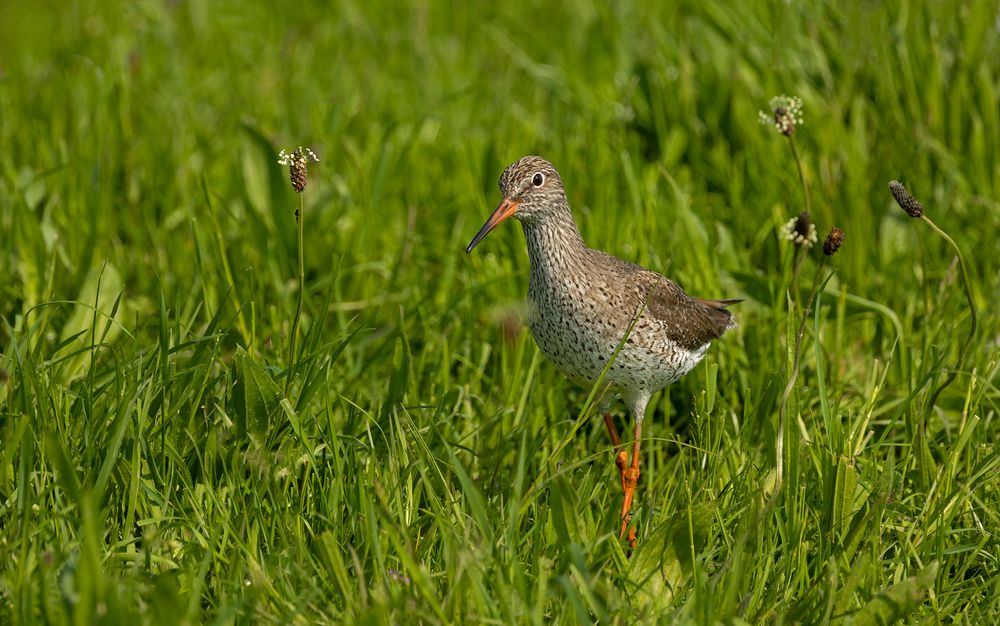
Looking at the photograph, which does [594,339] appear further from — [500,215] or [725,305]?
[725,305]

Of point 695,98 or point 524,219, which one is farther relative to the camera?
point 695,98

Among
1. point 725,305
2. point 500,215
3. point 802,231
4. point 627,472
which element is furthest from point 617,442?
point 802,231

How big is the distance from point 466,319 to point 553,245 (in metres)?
0.87

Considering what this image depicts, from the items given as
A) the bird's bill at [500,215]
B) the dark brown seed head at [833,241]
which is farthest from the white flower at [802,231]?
the bird's bill at [500,215]

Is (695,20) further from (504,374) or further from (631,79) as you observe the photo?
(504,374)

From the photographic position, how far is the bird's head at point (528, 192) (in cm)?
460

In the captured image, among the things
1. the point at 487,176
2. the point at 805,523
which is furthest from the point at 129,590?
the point at 487,176

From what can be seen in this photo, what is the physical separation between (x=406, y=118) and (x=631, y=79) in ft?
4.79

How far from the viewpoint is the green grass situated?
141 inches

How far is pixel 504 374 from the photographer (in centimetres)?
504

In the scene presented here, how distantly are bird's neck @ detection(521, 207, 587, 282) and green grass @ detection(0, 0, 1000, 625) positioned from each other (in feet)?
1.59

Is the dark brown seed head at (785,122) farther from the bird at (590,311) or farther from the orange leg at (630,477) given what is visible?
the orange leg at (630,477)

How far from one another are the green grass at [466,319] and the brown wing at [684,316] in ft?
0.76

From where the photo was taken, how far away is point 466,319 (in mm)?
5336
